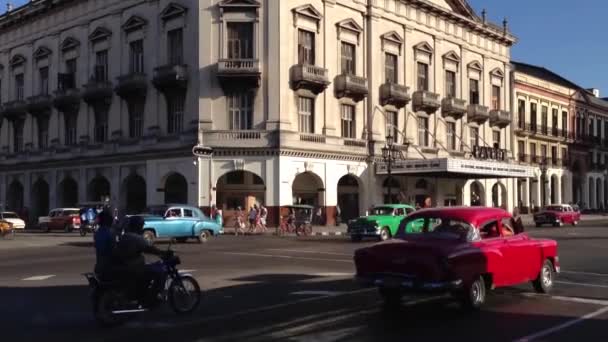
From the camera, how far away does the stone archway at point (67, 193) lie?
5234 centimetres

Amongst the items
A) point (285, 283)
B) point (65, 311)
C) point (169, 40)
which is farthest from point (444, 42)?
point (65, 311)

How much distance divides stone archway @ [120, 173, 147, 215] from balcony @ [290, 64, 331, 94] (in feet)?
42.1

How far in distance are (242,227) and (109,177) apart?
13.5m

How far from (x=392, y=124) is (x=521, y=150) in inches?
944

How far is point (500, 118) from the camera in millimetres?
60906

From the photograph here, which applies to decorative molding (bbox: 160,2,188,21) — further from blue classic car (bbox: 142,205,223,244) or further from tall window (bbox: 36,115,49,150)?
blue classic car (bbox: 142,205,223,244)

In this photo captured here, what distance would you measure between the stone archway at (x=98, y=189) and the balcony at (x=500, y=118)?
32579mm

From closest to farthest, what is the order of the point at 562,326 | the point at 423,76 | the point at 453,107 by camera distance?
the point at 562,326 → the point at 423,76 → the point at 453,107

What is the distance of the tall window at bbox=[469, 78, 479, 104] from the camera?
191 ft

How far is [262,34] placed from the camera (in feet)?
136

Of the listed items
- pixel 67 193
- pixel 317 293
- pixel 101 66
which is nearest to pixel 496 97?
pixel 101 66

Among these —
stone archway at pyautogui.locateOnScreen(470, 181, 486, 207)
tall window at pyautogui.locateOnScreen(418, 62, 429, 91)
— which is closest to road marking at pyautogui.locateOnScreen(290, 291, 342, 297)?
tall window at pyautogui.locateOnScreen(418, 62, 429, 91)

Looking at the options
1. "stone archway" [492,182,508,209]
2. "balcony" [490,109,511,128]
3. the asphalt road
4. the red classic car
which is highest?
"balcony" [490,109,511,128]

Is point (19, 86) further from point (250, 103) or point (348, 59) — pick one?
point (348, 59)
